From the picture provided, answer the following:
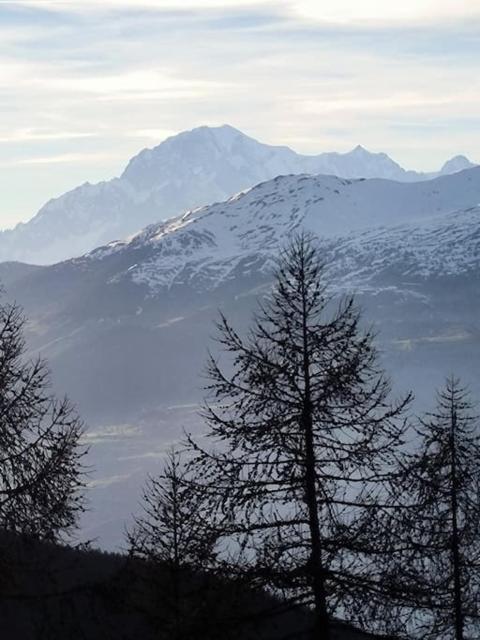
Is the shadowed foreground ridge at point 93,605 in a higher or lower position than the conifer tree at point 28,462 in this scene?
lower

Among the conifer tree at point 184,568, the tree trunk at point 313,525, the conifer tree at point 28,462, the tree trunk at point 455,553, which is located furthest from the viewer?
the tree trunk at point 455,553

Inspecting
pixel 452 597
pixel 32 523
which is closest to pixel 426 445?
pixel 452 597

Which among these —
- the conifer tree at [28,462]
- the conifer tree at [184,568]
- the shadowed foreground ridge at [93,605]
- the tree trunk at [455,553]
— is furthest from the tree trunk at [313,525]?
the tree trunk at [455,553]

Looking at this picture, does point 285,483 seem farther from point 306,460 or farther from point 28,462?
point 28,462

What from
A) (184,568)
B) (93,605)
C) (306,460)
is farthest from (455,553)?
(93,605)

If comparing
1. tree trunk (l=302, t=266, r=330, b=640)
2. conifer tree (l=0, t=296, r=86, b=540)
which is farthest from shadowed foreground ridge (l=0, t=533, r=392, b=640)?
conifer tree (l=0, t=296, r=86, b=540)

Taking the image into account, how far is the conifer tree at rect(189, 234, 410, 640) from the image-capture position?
60.6 feet

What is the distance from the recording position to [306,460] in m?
18.8

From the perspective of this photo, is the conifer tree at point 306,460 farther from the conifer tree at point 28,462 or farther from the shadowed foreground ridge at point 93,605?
the conifer tree at point 28,462

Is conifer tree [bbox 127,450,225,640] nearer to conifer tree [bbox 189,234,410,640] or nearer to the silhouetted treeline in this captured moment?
the silhouetted treeline

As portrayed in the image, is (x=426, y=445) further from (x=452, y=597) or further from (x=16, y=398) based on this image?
(x=16, y=398)

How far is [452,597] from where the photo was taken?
2425 centimetres

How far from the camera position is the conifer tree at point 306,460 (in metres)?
18.5

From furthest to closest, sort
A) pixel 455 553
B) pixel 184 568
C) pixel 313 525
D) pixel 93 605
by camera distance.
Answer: pixel 455 553
pixel 184 568
pixel 93 605
pixel 313 525
